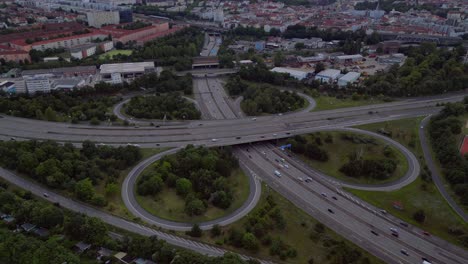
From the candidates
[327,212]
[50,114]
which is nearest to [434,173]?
[327,212]

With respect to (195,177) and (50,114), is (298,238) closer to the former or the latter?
(195,177)

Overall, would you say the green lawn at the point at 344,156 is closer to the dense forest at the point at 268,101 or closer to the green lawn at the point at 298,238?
the green lawn at the point at 298,238

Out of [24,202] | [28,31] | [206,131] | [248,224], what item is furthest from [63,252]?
[28,31]

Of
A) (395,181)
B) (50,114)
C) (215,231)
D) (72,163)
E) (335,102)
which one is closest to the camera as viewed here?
(215,231)

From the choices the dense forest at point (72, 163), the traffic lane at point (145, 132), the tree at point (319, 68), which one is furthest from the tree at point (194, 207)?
the tree at point (319, 68)

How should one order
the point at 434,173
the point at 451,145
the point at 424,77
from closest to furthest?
the point at 434,173
the point at 451,145
the point at 424,77

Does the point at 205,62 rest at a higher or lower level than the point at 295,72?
higher

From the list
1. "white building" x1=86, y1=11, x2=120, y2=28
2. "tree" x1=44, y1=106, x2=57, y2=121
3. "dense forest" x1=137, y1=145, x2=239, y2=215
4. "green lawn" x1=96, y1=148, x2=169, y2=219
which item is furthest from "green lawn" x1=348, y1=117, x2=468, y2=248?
"white building" x1=86, y1=11, x2=120, y2=28
